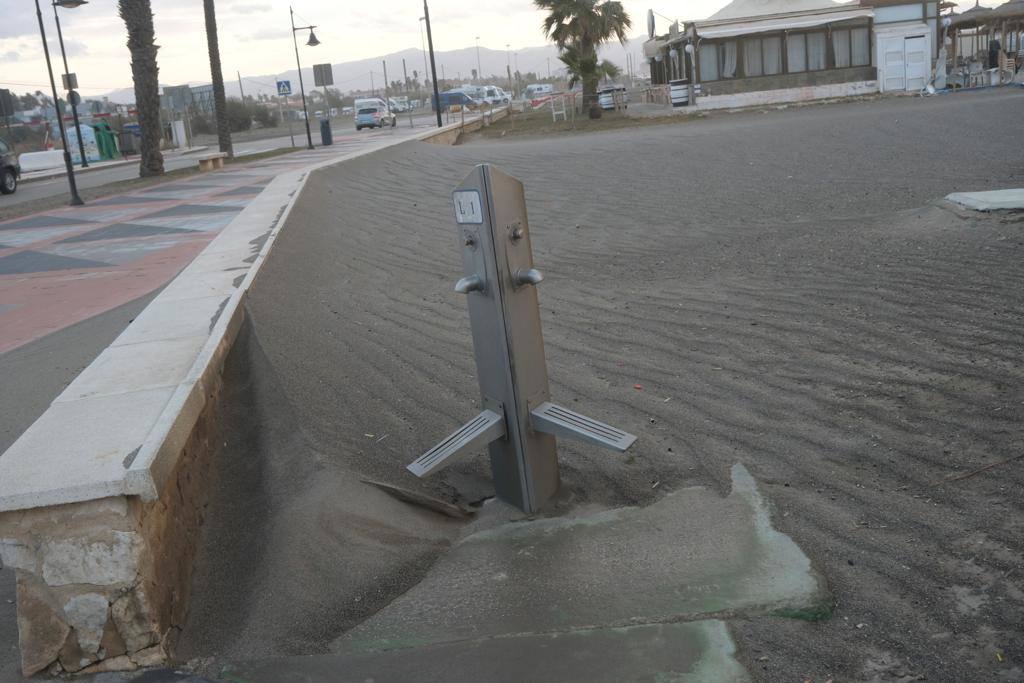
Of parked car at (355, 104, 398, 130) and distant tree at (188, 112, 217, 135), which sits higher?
distant tree at (188, 112, 217, 135)

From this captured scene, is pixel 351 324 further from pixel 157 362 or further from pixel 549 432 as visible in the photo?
pixel 549 432

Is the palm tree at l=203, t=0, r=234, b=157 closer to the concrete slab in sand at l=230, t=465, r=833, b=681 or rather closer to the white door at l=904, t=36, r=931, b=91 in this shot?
the white door at l=904, t=36, r=931, b=91

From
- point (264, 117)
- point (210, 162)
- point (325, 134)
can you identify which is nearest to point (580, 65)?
point (325, 134)

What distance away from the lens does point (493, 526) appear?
3.56 metres

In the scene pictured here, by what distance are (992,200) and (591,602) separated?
7.02 meters

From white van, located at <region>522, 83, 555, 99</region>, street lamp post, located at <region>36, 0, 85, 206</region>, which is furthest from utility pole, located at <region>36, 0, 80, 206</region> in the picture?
white van, located at <region>522, 83, 555, 99</region>

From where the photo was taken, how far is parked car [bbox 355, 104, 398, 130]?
46.4 meters

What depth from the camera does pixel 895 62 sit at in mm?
32094

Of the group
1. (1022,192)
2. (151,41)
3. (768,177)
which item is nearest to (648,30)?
(151,41)

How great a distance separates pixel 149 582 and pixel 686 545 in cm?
180

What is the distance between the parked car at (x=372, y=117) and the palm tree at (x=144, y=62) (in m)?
23.8

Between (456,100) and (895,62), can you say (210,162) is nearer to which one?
(895,62)

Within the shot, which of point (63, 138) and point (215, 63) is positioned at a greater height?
point (215, 63)

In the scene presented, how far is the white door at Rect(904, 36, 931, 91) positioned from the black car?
1138 inches
